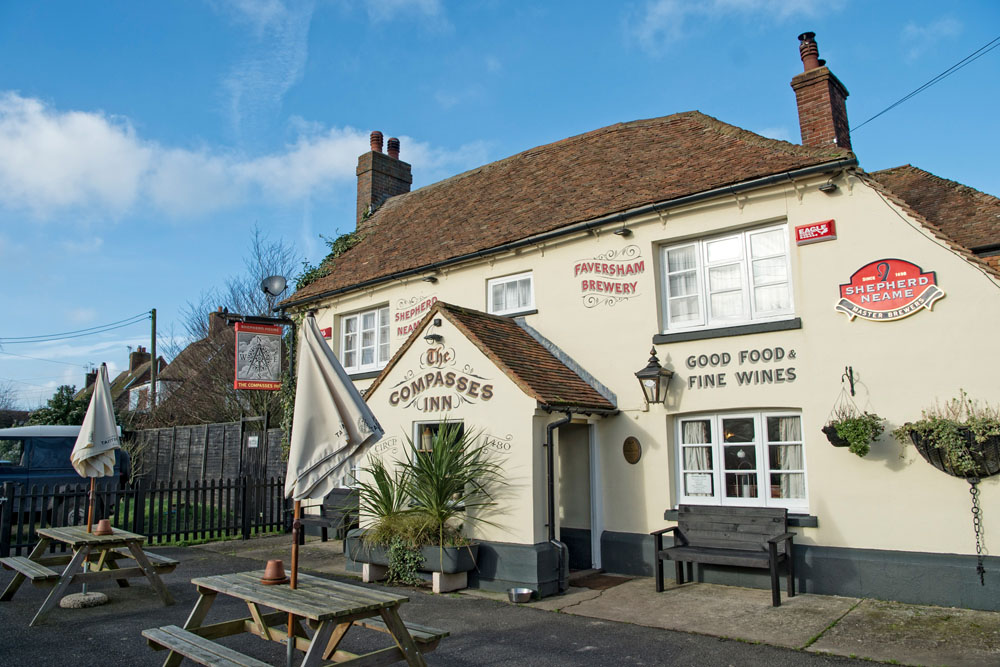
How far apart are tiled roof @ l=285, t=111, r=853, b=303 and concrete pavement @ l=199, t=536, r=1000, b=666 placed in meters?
5.47

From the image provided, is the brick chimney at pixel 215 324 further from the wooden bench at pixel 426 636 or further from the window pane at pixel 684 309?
the wooden bench at pixel 426 636

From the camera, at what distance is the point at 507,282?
479 inches

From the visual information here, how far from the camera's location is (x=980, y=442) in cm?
728

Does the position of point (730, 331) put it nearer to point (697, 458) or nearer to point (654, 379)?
point (654, 379)

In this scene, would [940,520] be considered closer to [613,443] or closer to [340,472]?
[613,443]

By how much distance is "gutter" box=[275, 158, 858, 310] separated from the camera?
29.0 feet

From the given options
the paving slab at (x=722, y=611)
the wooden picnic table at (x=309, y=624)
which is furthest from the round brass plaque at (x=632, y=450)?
the wooden picnic table at (x=309, y=624)

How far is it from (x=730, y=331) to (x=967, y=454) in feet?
10.2

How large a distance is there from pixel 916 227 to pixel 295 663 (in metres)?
8.39

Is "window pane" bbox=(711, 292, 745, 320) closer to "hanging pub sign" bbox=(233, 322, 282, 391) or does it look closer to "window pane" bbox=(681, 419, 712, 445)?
"window pane" bbox=(681, 419, 712, 445)

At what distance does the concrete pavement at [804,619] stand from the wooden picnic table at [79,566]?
12.4 feet

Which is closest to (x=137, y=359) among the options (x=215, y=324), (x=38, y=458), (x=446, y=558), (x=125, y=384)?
(x=125, y=384)

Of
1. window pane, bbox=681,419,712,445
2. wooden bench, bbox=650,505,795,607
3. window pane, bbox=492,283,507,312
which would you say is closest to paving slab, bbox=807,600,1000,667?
wooden bench, bbox=650,505,795,607

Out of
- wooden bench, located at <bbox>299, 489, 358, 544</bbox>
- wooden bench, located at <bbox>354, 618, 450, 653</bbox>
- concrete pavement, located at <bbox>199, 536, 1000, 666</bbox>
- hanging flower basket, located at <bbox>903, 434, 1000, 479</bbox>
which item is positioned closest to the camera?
wooden bench, located at <bbox>354, 618, 450, 653</bbox>
